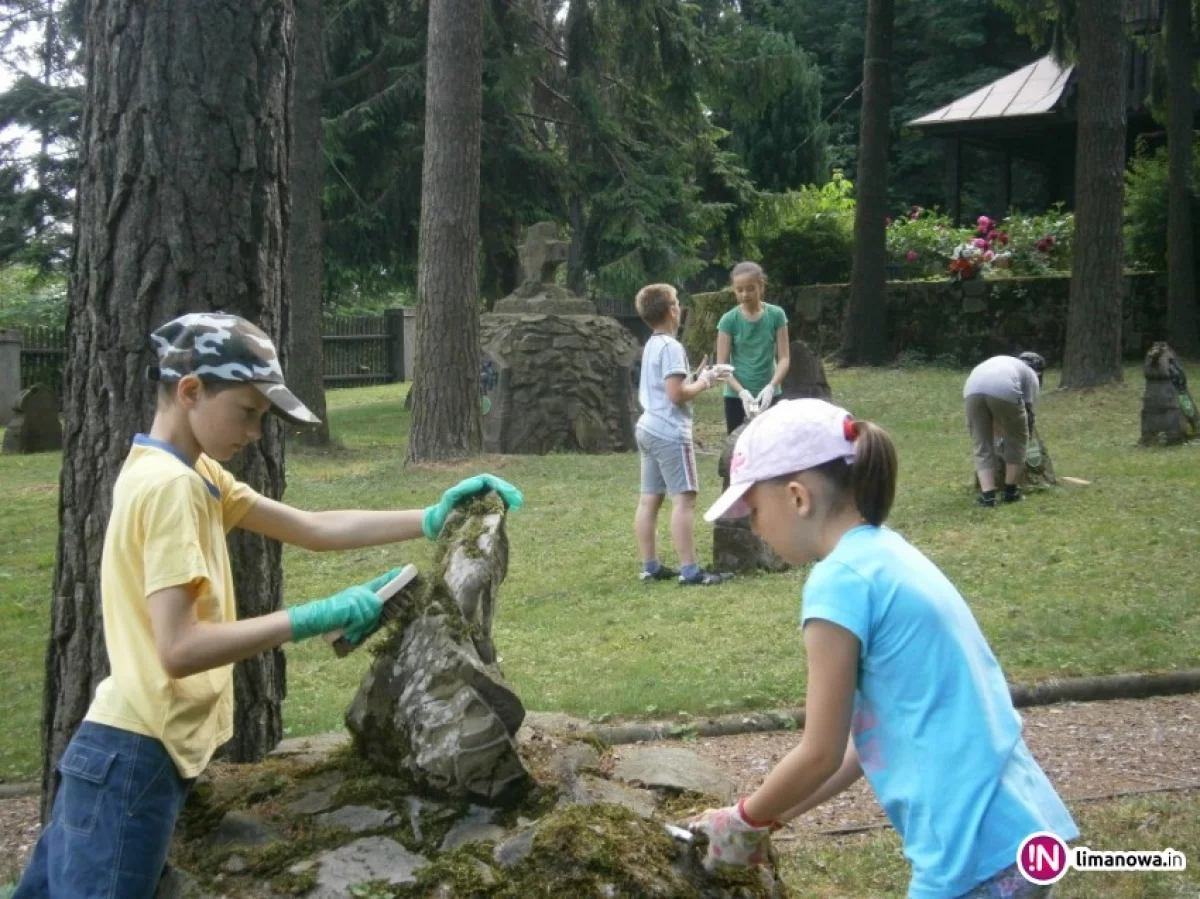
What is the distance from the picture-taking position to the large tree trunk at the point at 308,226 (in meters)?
18.0

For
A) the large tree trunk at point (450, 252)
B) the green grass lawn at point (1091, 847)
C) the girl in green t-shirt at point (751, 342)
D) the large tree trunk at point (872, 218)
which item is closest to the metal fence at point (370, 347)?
the large tree trunk at point (872, 218)

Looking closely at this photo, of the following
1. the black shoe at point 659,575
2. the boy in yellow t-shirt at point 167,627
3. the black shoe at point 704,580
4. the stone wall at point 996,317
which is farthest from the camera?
the stone wall at point 996,317

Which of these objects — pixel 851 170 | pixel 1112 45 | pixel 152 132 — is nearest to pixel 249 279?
pixel 152 132

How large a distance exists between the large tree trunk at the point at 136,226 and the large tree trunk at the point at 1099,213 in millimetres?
14275

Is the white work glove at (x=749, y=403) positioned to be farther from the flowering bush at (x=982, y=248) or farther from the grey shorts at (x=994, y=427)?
the flowering bush at (x=982, y=248)

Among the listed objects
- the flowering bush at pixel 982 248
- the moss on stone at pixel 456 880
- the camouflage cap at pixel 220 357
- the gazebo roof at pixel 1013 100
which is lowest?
the moss on stone at pixel 456 880

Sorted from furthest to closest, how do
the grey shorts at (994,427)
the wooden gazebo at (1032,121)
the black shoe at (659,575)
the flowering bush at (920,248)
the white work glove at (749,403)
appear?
the wooden gazebo at (1032,121), the flowering bush at (920,248), the grey shorts at (994,427), the white work glove at (749,403), the black shoe at (659,575)

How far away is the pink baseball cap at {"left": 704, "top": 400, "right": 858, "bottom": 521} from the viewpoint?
2832 mm

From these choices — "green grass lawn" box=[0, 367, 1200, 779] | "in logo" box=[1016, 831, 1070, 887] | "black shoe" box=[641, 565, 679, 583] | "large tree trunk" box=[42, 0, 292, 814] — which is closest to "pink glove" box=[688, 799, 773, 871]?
"in logo" box=[1016, 831, 1070, 887]

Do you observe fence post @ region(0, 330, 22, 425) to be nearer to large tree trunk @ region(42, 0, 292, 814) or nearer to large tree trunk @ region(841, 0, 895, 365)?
large tree trunk @ region(841, 0, 895, 365)

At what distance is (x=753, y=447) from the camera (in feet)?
9.45

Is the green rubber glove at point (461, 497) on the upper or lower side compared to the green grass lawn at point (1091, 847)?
upper

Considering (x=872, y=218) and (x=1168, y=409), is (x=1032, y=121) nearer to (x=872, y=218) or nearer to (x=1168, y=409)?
(x=872, y=218)

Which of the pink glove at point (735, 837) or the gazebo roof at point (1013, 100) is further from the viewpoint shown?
the gazebo roof at point (1013, 100)
